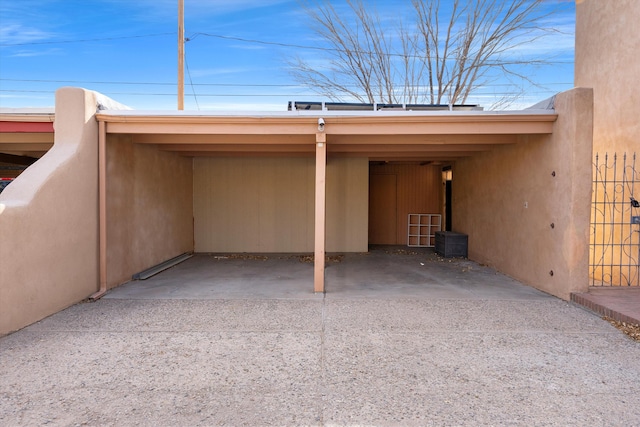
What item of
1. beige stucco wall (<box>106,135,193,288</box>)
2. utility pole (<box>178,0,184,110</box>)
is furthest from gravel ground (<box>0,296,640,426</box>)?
utility pole (<box>178,0,184,110</box>)

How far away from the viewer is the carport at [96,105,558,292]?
5.62 metres

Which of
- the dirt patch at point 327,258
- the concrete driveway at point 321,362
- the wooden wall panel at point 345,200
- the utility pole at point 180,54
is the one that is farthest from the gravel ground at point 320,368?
the utility pole at point 180,54

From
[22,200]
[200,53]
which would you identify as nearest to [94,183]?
[22,200]

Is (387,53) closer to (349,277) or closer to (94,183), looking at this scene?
(349,277)

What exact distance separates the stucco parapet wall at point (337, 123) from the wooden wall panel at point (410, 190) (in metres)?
5.81

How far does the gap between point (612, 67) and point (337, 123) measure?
545 cm

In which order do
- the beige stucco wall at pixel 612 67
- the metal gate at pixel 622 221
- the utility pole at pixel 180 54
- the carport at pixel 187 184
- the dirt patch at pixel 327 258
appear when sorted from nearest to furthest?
1. the carport at pixel 187 184
2. the metal gate at pixel 622 221
3. the beige stucco wall at pixel 612 67
4. the dirt patch at pixel 327 258
5. the utility pole at pixel 180 54

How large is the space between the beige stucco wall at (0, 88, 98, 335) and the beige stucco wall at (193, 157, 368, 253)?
13.9 feet

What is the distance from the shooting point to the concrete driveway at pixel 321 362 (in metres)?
2.54

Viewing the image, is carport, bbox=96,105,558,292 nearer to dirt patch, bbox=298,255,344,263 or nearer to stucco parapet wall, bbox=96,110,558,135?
stucco parapet wall, bbox=96,110,558,135

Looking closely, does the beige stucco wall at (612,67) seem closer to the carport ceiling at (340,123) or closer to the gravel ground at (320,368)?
the carport ceiling at (340,123)

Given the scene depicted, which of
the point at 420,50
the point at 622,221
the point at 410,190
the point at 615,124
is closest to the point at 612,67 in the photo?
the point at 615,124

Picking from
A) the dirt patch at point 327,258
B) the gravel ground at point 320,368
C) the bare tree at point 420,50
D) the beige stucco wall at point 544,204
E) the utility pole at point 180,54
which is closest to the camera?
the gravel ground at point 320,368

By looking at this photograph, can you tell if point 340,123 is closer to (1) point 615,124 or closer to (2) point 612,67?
(1) point 615,124
